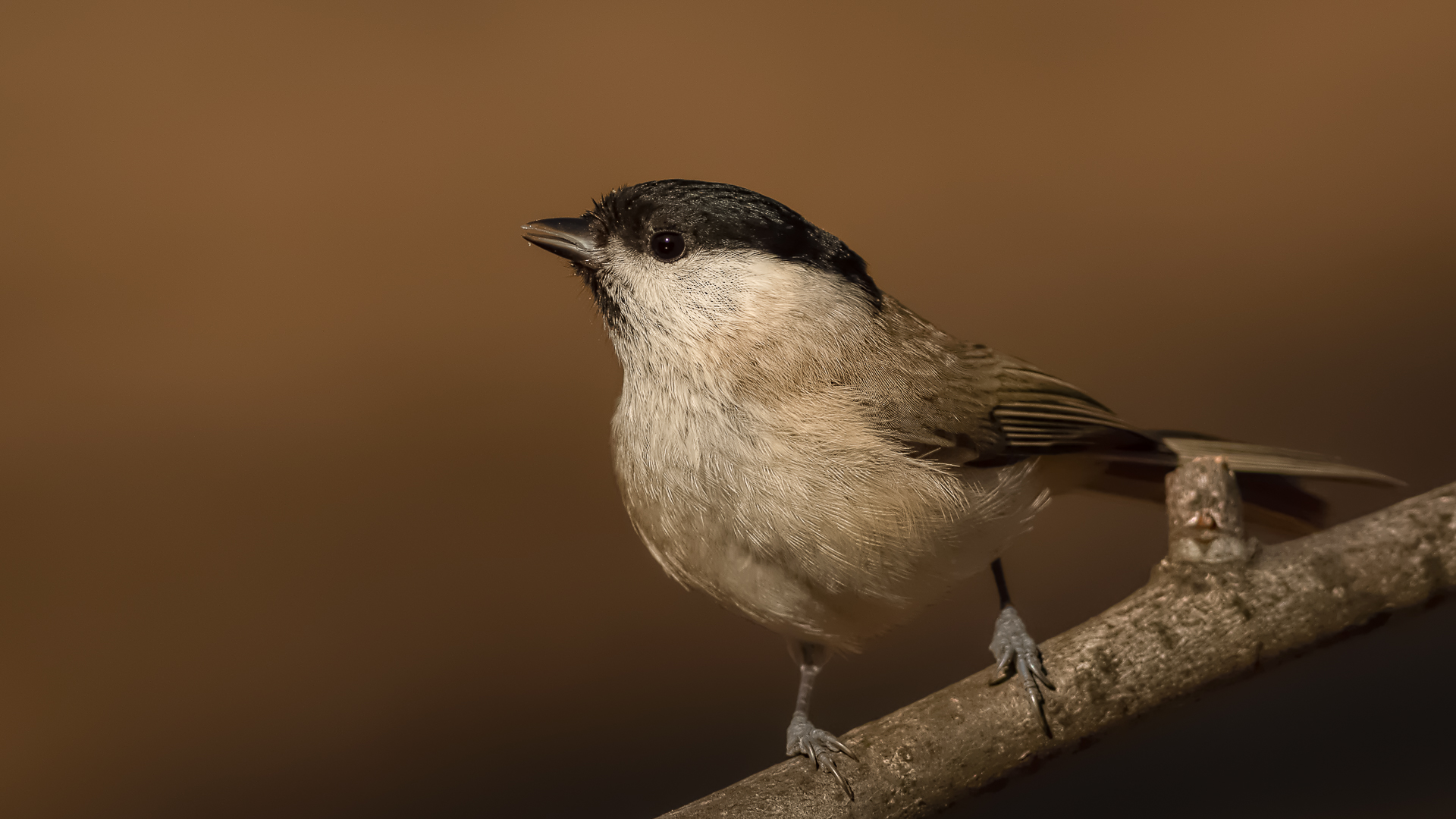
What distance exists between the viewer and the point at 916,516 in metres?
1.54

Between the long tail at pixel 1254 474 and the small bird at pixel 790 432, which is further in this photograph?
the long tail at pixel 1254 474

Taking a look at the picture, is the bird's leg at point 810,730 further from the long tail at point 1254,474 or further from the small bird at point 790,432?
the long tail at point 1254,474

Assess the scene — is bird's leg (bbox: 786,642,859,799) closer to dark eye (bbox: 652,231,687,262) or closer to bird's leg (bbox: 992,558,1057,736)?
bird's leg (bbox: 992,558,1057,736)

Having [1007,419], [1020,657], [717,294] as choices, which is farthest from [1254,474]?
[717,294]

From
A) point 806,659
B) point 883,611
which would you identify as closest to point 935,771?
point 883,611

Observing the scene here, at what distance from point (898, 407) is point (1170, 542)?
0.49m

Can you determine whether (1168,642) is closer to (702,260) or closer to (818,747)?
(818,747)

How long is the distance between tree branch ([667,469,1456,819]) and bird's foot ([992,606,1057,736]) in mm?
15

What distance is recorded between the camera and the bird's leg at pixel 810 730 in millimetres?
1502

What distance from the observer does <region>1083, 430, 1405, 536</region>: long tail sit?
184cm

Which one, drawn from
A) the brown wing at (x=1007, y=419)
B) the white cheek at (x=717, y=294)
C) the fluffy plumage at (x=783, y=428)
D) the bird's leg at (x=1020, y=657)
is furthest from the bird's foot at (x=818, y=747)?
the white cheek at (x=717, y=294)

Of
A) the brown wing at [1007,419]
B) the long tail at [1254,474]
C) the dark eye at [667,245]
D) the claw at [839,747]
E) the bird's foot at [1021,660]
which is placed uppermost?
the dark eye at [667,245]

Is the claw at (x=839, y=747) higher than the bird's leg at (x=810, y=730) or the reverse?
higher

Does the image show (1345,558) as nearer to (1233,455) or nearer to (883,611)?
(1233,455)
